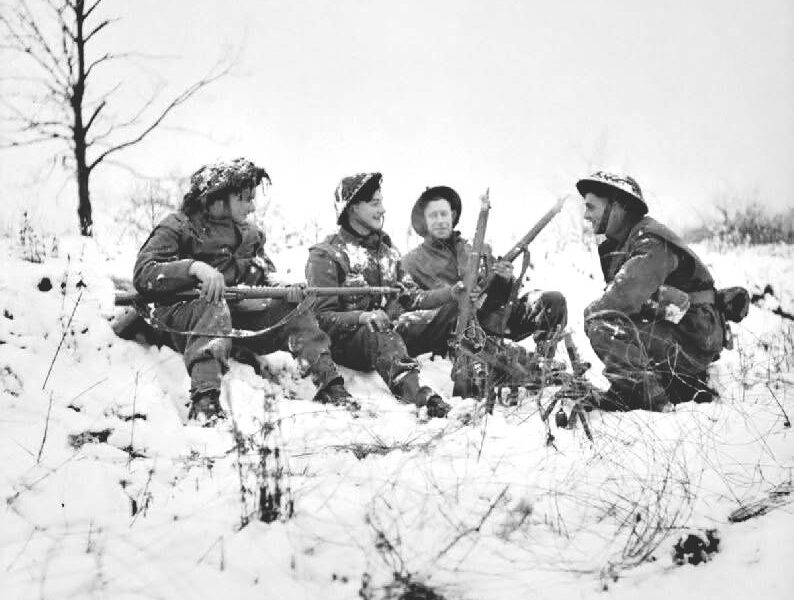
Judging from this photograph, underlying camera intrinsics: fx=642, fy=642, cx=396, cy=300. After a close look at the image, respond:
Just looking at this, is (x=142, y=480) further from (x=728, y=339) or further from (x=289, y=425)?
(x=728, y=339)

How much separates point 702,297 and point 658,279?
1.46ft

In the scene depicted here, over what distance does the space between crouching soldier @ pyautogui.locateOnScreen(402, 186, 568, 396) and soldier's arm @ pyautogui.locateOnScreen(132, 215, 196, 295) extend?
2.04 meters

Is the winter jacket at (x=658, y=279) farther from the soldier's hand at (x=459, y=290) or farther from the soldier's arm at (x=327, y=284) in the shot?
the soldier's arm at (x=327, y=284)

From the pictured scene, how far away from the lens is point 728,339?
4430 millimetres

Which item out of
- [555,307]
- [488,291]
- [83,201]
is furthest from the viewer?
[83,201]

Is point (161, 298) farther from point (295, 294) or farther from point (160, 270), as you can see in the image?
point (295, 294)

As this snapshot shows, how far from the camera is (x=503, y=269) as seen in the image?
217 inches

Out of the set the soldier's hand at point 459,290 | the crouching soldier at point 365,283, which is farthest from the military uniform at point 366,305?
the soldier's hand at point 459,290

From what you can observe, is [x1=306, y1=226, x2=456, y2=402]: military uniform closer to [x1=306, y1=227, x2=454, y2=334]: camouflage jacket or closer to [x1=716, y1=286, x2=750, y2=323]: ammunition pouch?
[x1=306, y1=227, x2=454, y2=334]: camouflage jacket

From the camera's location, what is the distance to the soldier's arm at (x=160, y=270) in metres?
4.30

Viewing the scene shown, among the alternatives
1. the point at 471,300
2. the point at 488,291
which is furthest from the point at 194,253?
the point at 488,291

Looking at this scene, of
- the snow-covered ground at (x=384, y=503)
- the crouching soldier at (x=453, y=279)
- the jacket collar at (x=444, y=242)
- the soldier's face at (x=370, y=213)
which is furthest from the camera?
the jacket collar at (x=444, y=242)

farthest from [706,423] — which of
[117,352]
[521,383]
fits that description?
[117,352]

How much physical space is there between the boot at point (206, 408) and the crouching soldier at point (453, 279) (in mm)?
1754
